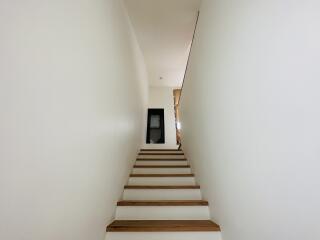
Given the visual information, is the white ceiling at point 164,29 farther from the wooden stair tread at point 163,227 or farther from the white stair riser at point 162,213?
the wooden stair tread at point 163,227

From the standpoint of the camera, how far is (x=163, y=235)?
5.95 feet

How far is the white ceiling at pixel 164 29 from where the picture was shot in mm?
3262

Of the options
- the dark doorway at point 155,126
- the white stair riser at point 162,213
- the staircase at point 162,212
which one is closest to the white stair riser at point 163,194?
the staircase at point 162,212

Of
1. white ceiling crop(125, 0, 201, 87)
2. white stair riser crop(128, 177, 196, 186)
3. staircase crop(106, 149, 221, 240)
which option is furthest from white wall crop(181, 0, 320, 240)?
white ceiling crop(125, 0, 201, 87)

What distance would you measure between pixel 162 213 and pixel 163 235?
32 cm

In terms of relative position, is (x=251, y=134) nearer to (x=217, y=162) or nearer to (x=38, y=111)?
(x=217, y=162)

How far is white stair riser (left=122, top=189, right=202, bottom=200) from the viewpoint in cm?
244

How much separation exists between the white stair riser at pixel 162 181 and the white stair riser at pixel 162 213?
0.64 m

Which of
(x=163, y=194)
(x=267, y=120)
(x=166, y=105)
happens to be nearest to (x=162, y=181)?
(x=163, y=194)

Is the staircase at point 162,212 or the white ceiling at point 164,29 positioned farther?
the white ceiling at point 164,29

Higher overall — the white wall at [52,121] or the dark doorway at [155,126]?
the dark doorway at [155,126]

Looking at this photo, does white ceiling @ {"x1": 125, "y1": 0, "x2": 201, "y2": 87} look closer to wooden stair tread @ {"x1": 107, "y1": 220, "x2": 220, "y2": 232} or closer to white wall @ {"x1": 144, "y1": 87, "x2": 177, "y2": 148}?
white wall @ {"x1": 144, "y1": 87, "x2": 177, "y2": 148}

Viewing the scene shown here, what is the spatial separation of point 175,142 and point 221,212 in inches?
184

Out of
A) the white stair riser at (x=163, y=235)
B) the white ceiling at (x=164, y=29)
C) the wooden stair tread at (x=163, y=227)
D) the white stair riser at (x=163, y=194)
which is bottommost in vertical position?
the white stair riser at (x=163, y=235)
